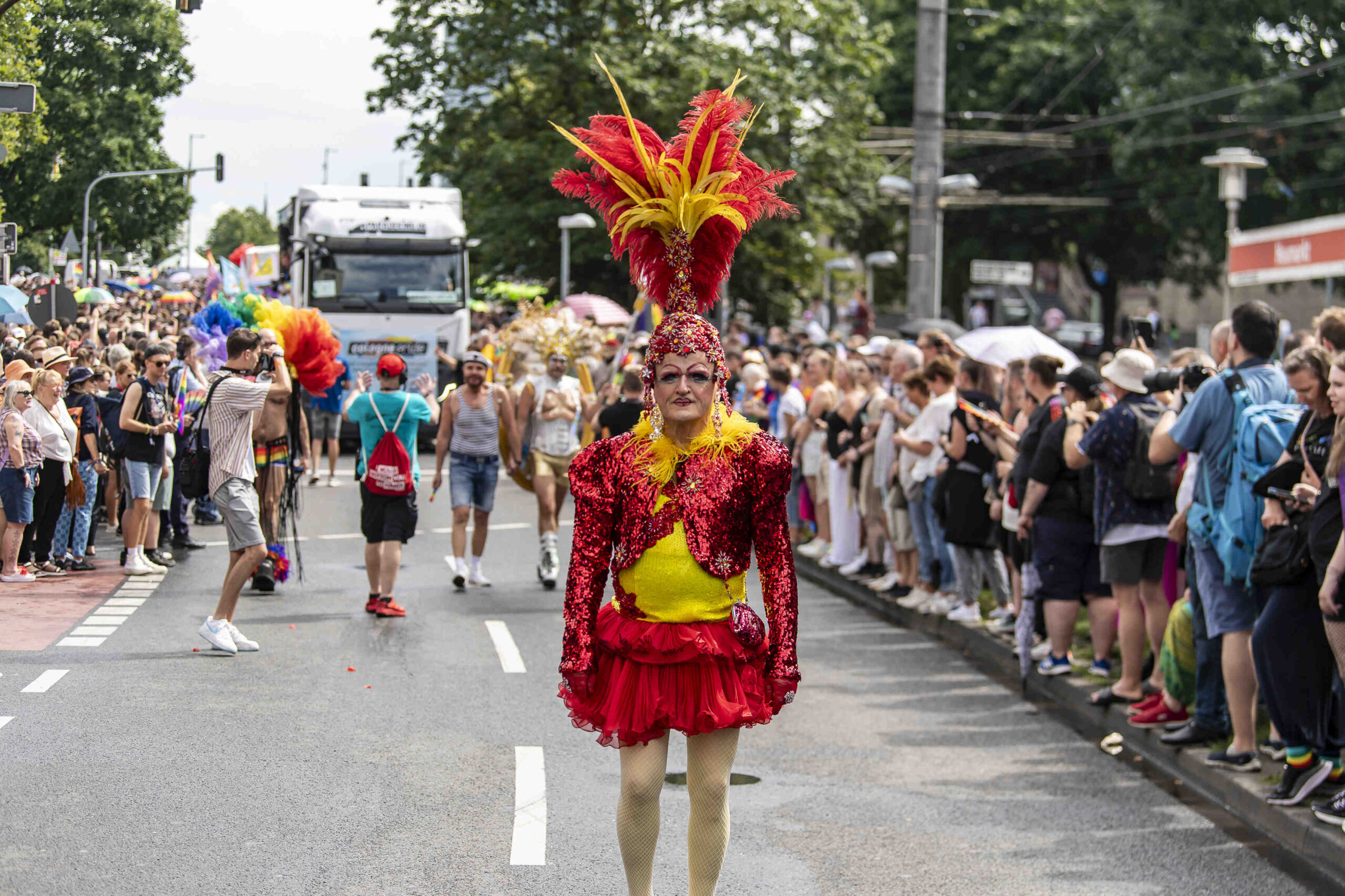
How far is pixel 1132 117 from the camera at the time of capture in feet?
128

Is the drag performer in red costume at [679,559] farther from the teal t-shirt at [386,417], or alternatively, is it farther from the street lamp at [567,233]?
the street lamp at [567,233]

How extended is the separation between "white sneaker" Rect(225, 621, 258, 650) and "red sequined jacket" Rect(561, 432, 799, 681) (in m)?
5.01

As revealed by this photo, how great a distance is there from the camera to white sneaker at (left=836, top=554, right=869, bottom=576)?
44.8 feet

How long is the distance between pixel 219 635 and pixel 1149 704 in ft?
17.0

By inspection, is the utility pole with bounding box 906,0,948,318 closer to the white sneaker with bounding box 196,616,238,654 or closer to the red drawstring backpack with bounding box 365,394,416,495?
the red drawstring backpack with bounding box 365,394,416,495

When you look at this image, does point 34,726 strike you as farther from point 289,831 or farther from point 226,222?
point 226,222

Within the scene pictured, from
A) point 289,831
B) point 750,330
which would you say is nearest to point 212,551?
point 289,831

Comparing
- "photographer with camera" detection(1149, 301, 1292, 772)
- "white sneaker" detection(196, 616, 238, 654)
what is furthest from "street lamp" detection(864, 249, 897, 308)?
"photographer with camera" detection(1149, 301, 1292, 772)

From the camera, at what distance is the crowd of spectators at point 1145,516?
664cm

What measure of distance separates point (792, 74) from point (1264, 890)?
97.8ft

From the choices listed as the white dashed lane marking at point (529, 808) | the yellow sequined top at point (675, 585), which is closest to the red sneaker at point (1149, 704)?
the white dashed lane marking at point (529, 808)

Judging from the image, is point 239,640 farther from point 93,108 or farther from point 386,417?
point 93,108

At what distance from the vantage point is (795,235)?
117ft

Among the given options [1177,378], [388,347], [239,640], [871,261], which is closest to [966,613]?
[1177,378]
